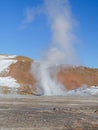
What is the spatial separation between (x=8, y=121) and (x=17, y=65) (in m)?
98.8

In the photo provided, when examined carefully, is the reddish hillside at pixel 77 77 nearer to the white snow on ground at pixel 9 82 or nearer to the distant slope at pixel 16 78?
the distant slope at pixel 16 78

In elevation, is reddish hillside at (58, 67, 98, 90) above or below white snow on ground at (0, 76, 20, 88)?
above

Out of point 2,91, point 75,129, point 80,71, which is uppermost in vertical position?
point 80,71

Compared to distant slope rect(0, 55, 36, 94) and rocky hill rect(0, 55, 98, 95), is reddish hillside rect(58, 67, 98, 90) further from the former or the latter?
distant slope rect(0, 55, 36, 94)

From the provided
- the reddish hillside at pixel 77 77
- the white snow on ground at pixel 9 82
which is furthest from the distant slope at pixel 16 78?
the reddish hillside at pixel 77 77

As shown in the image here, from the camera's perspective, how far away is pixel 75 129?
25.0m

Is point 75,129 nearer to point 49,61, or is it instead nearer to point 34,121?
point 34,121

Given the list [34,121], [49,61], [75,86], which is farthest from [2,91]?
[34,121]

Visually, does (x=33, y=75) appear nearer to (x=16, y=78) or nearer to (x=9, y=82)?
(x=16, y=78)

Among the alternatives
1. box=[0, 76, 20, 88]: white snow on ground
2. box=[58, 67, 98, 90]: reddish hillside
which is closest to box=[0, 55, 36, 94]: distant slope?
box=[0, 76, 20, 88]: white snow on ground

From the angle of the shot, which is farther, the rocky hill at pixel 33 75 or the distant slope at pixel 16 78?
the rocky hill at pixel 33 75

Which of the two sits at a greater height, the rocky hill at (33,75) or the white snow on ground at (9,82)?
the rocky hill at (33,75)

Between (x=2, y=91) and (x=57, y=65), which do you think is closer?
(x=2, y=91)

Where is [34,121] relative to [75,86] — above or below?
below
